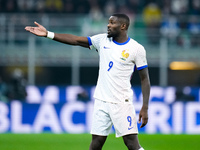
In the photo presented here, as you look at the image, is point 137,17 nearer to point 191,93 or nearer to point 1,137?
point 191,93

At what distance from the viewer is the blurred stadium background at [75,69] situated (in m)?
14.4

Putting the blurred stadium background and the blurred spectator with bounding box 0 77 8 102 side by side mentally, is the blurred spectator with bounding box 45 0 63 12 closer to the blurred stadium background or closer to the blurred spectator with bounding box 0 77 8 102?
the blurred stadium background

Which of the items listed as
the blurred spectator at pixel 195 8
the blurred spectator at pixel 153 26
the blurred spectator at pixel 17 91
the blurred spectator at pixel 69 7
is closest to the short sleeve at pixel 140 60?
the blurred spectator at pixel 17 91

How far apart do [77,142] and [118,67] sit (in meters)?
5.14

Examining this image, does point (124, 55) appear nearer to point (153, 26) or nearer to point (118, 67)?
point (118, 67)

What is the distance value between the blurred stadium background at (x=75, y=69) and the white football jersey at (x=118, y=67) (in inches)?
286

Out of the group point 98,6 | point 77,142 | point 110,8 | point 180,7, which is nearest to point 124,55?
point 77,142

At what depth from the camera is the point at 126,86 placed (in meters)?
6.85

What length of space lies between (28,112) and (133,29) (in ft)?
15.1

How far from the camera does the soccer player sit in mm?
6785

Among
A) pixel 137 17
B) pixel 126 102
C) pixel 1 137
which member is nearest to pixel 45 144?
pixel 1 137

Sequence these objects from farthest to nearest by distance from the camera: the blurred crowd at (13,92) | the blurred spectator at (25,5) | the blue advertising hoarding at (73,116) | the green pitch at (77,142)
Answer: the blurred spectator at (25,5) → the blurred crowd at (13,92) → the blue advertising hoarding at (73,116) → the green pitch at (77,142)

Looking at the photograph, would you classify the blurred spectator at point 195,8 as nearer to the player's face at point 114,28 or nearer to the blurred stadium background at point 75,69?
the blurred stadium background at point 75,69

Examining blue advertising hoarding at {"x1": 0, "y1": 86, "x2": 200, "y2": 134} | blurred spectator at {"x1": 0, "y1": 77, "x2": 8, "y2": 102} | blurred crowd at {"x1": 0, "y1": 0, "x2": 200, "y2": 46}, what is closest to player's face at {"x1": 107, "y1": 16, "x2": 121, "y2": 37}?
blue advertising hoarding at {"x1": 0, "y1": 86, "x2": 200, "y2": 134}
